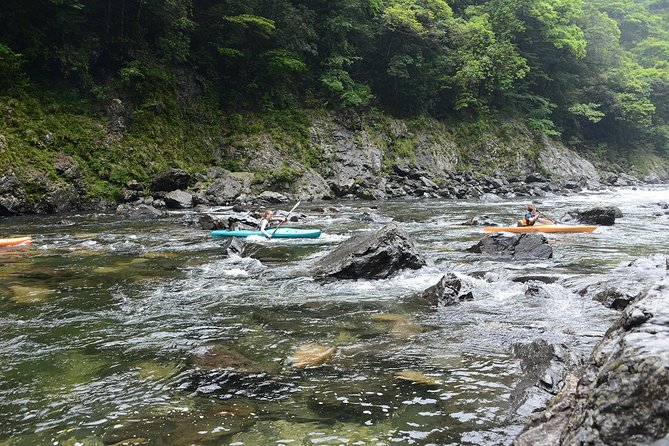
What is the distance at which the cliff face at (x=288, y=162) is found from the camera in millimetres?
17047

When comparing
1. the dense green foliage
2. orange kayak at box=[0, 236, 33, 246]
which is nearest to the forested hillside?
the dense green foliage

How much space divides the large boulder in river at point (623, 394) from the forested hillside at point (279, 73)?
17.9 m

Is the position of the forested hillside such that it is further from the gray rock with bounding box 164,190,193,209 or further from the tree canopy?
the gray rock with bounding box 164,190,193,209

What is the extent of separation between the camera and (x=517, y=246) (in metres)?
9.73

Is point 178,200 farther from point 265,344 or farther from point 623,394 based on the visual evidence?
point 623,394

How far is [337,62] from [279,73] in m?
3.99

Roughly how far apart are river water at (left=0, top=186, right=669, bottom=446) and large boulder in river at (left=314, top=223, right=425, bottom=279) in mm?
291

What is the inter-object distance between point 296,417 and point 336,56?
94.4 feet

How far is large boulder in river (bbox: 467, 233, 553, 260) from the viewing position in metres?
9.53

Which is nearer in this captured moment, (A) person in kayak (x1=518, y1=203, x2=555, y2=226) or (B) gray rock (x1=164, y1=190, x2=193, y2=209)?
(A) person in kayak (x1=518, y1=203, x2=555, y2=226)

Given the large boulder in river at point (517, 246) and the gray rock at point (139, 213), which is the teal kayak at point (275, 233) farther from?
the gray rock at point (139, 213)

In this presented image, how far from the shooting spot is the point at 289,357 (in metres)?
4.42

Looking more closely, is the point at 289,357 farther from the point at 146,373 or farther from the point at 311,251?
the point at 311,251

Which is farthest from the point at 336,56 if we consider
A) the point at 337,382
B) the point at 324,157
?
the point at 337,382
